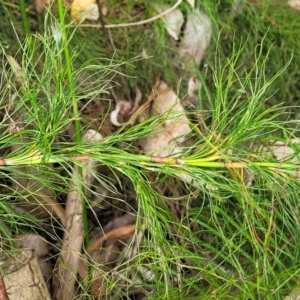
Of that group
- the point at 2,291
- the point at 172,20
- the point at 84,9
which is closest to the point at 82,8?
the point at 84,9

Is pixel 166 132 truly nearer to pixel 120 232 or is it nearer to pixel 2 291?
pixel 120 232

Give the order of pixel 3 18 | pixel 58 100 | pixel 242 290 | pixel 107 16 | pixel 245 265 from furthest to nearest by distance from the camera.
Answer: pixel 107 16, pixel 3 18, pixel 245 265, pixel 242 290, pixel 58 100

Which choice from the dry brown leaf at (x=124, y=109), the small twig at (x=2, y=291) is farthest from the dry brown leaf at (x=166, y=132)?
the small twig at (x=2, y=291)

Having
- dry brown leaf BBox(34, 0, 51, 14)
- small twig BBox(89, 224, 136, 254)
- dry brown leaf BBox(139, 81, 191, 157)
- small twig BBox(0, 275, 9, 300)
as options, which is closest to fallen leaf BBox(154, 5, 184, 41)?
dry brown leaf BBox(139, 81, 191, 157)

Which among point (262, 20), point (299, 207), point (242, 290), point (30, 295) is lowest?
point (30, 295)

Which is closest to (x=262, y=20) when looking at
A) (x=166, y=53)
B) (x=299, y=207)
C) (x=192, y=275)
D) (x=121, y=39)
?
(x=166, y=53)

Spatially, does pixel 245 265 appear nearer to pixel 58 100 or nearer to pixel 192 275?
pixel 192 275
